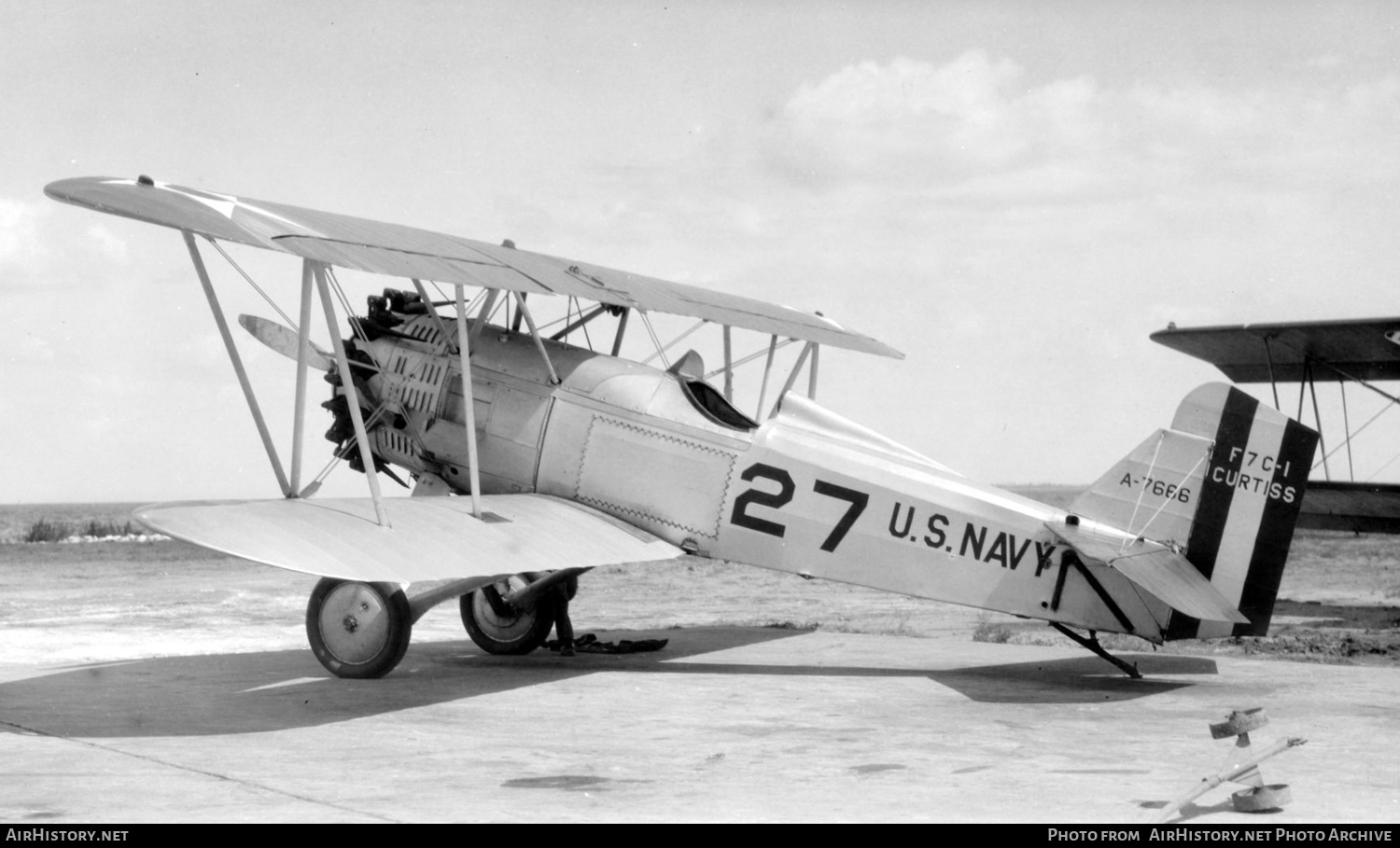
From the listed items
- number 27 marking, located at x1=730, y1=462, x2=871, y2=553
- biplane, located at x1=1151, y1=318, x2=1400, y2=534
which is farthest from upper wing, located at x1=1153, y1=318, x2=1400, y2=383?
number 27 marking, located at x1=730, y1=462, x2=871, y2=553

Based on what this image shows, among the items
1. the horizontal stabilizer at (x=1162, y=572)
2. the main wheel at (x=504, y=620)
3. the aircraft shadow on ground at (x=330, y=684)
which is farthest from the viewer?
the main wheel at (x=504, y=620)

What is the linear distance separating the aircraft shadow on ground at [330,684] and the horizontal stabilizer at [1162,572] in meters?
0.85

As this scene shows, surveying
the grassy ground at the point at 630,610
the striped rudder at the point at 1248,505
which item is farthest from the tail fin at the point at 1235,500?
the grassy ground at the point at 630,610

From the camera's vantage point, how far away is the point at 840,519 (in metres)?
11.0

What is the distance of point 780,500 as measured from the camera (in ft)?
36.8

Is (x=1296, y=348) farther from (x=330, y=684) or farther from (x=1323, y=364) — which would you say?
(x=330, y=684)

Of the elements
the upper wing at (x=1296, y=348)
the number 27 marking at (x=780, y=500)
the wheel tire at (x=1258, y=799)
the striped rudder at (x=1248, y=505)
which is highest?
the upper wing at (x=1296, y=348)

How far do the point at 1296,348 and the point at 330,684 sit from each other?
1379 cm

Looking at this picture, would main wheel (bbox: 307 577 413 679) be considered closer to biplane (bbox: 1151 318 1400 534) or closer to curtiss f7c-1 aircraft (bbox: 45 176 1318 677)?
curtiss f7c-1 aircraft (bbox: 45 176 1318 677)

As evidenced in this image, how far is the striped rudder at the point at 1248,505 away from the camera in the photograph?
1015 cm

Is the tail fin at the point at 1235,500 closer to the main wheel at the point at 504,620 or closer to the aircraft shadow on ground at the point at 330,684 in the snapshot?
the aircraft shadow on ground at the point at 330,684
